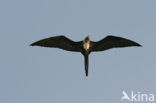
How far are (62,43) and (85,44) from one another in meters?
1.71

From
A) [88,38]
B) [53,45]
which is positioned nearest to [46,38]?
[53,45]

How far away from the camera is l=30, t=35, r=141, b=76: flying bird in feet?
85.8

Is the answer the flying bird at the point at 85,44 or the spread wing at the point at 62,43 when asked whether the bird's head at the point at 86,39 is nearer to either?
the flying bird at the point at 85,44

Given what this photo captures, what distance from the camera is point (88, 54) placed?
2614 cm

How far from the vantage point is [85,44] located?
2609 centimetres

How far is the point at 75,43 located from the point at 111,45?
2.16 metres

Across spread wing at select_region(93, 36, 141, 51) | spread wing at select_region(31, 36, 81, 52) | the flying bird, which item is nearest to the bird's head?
the flying bird

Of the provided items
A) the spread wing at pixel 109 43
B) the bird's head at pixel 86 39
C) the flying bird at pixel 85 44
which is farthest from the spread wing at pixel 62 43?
the spread wing at pixel 109 43

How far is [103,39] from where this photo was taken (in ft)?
89.1

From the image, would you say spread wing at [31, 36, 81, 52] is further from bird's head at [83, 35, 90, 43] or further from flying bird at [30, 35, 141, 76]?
bird's head at [83, 35, 90, 43]

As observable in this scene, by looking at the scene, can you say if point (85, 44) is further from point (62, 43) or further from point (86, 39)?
point (62, 43)

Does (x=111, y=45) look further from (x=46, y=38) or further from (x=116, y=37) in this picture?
(x=46, y=38)

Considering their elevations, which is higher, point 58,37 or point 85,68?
point 58,37

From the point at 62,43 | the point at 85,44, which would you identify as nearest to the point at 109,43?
the point at 85,44
